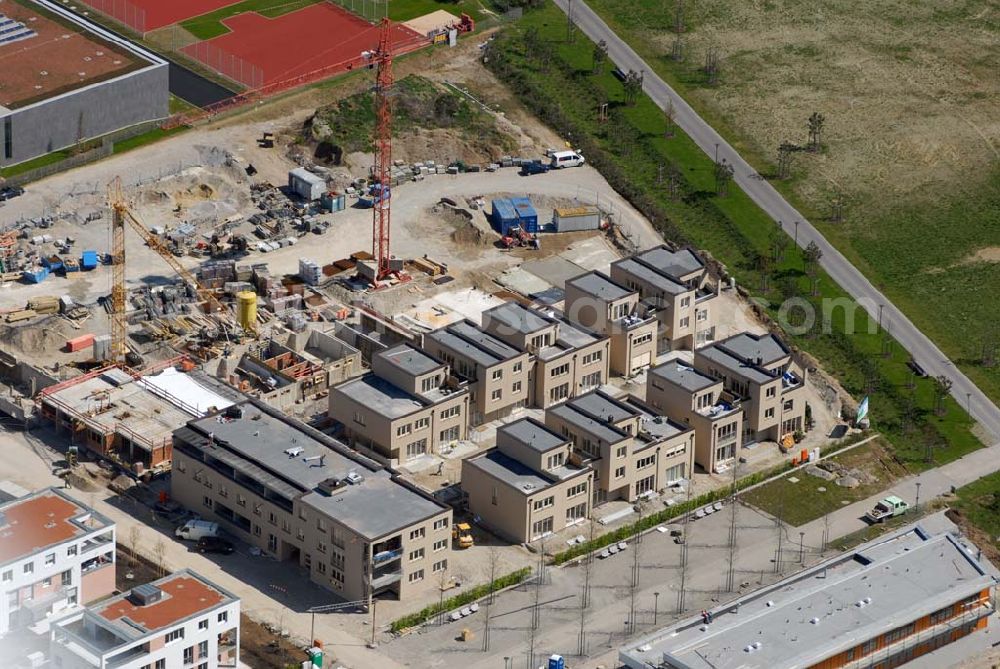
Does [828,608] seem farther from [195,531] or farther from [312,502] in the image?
[195,531]

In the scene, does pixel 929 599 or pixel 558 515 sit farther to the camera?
pixel 558 515

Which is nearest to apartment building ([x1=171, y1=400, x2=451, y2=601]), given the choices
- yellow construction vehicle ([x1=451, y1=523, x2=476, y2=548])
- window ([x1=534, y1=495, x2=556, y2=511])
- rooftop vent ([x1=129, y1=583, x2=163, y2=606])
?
yellow construction vehicle ([x1=451, y1=523, x2=476, y2=548])

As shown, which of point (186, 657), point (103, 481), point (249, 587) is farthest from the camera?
point (103, 481)

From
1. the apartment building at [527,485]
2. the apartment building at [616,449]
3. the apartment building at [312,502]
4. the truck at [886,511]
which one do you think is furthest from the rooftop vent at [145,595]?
the truck at [886,511]

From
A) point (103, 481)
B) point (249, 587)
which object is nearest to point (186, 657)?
point (249, 587)

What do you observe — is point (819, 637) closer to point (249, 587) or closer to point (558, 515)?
point (558, 515)

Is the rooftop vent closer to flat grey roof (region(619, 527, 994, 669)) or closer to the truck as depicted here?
flat grey roof (region(619, 527, 994, 669))

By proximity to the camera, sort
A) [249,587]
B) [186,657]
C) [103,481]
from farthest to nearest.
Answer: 1. [103,481]
2. [249,587]
3. [186,657]

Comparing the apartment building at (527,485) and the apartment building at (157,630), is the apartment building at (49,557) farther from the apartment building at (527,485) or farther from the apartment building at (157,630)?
the apartment building at (527,485)

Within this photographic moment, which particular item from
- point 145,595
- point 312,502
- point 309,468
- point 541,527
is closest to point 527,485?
point 541,527
